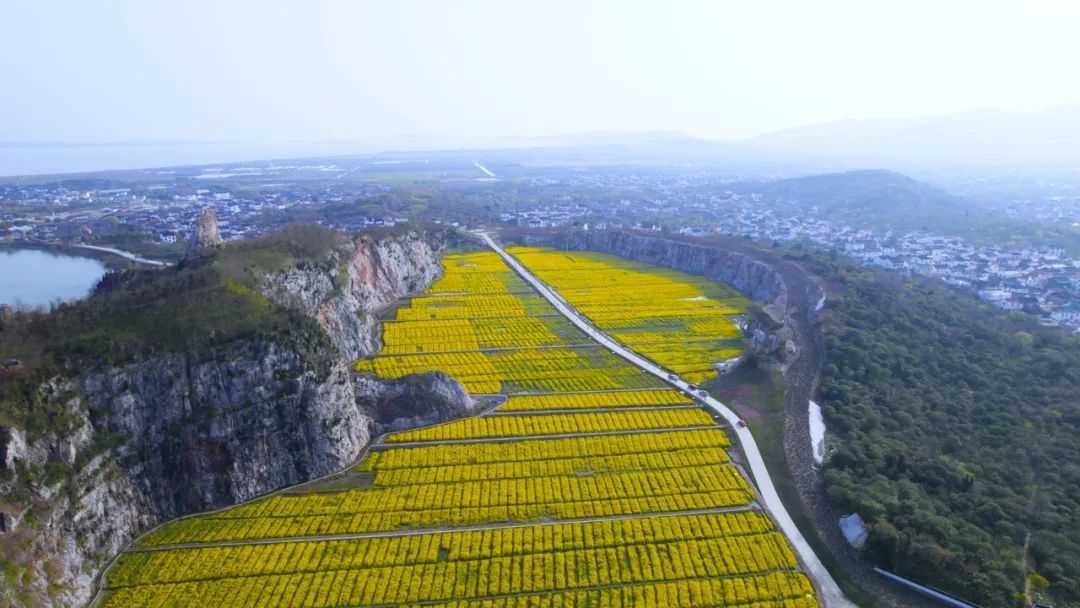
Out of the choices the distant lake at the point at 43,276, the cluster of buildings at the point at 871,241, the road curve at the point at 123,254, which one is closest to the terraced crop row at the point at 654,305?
the cluster of buildings at the point at 871,241

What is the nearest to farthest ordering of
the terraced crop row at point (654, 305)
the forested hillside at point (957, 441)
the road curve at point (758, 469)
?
the road curve at point (758, 469), the forested hillside at point (957, 441), the terraced crop row at point (654, 305)

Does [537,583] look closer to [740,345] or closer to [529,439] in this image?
[529,439]

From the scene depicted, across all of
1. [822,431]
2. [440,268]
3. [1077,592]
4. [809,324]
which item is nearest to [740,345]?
[809,324]

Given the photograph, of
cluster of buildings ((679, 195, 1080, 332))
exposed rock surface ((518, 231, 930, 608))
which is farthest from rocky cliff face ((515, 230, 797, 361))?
cluster of buildings ((679, 195, 1080, 332))

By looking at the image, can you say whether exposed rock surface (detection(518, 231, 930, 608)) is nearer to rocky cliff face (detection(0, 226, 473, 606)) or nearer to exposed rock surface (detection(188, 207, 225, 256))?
rocky cliff face (detection(0, 226, 473, 606))

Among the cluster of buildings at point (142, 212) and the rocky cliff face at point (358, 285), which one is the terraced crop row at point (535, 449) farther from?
the cluster of buildings at point (142, 212)

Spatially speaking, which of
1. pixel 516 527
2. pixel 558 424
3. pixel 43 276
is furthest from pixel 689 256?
pixel 43 276

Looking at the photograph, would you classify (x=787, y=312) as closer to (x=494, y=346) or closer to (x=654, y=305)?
(x=654, y=305)

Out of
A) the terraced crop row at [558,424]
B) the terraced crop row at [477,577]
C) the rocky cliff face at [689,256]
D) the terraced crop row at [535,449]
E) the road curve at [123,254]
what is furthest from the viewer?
the road curve at [123,254]
